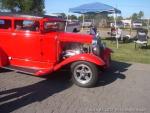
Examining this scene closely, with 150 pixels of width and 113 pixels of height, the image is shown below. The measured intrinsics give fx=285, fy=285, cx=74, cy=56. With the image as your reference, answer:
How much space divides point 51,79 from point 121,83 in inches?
76.5

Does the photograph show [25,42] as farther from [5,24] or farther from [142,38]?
[142,38]

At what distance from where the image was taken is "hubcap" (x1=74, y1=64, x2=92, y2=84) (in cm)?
720

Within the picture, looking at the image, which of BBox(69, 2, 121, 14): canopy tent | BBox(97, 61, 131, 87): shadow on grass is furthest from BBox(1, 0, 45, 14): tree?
BBox(97, 61, 131, 87): shadow on grass

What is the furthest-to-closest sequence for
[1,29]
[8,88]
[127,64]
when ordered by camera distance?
[127,64], [1,29], [8,88]

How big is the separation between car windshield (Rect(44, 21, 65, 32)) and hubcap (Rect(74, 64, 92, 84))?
1563mm

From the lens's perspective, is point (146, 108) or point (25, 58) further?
point (25, 58)

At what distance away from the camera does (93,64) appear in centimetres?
714

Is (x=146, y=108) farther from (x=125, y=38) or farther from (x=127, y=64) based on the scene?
(x=125, y=38)

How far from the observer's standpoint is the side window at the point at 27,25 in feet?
26.2

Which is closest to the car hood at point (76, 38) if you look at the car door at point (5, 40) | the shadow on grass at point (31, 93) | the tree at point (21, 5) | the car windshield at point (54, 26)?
the car windshield at point (54, 26)

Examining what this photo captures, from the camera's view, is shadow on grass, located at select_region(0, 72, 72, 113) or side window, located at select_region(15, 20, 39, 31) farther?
side window, located at select_region(15, 20, 39, 31)

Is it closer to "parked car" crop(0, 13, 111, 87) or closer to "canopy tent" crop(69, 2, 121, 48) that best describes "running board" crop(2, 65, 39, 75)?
"parked car" crop(0, 13, 111, 87)

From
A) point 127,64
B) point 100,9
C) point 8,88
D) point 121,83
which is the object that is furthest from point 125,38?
point 8,88

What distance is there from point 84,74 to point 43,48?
143 cm
